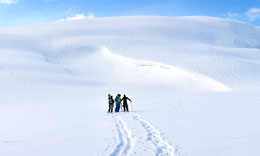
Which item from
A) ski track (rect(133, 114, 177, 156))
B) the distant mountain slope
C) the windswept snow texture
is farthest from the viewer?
the distant mountain slope

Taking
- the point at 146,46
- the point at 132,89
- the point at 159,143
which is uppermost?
the point at 146,46

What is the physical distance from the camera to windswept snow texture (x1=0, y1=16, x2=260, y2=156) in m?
7.16

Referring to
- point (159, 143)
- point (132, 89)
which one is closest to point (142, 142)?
point (159, 143)

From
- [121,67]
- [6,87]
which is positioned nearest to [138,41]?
[121,67]

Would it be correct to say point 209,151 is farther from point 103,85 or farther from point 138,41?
point 138,41

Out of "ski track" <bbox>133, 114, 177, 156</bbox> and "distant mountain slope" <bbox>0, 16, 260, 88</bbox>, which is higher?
"distant mountain slope" <bbox>0, 16, 260, 88</bbox>

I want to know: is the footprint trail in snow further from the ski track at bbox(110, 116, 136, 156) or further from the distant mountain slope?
the distant mountain slope

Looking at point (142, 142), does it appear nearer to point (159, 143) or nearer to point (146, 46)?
point (159, 143)

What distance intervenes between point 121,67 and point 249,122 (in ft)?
105

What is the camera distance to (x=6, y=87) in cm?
2884

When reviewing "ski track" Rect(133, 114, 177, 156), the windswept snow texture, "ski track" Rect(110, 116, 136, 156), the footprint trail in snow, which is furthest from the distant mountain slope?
"ski track" Rect(110, 116, 136, 156)

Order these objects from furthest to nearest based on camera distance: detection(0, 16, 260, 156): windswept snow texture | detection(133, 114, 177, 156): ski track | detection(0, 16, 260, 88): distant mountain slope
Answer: detection(0, 16, 260, 88): distant mountain slope
detection(0, 16, 260, 156): windswept snow texture
detection(133, 114, 177, 156): ski track

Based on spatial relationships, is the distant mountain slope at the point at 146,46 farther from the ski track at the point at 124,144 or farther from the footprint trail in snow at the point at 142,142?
the ski track at the point at 124,144

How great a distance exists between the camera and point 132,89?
3161cm
